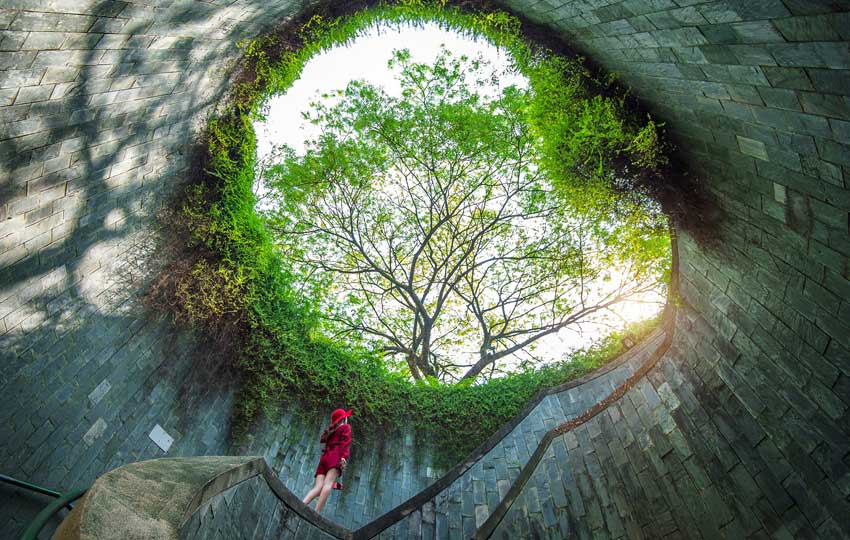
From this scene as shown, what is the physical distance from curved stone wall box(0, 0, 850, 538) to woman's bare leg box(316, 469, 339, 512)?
64.7 inches

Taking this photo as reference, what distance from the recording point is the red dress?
5168 millimetres

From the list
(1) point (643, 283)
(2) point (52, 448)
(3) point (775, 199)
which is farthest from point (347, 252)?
(3) point (775, 199)

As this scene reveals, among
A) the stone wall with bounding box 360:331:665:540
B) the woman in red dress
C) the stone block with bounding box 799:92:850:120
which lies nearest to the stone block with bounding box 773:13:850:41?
the stone block with bounding box 799:92:850:120

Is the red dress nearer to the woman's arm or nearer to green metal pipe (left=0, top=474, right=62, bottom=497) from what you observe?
the woman's arm

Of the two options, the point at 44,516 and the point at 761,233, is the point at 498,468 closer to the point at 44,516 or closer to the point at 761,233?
the point at 761,233

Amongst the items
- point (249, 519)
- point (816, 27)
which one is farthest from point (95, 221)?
point (816, 27)

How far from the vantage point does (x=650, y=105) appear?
13.7 ft

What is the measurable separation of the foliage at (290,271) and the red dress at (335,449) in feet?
4.96

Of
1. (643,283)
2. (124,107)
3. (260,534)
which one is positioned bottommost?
(260,534)

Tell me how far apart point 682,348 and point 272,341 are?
5116mm

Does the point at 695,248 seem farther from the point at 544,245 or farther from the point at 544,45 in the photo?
the point at 544,245

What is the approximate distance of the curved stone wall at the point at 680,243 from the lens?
2.70 m

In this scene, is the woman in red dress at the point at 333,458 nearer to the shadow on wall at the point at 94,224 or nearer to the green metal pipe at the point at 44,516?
the shadow on wall at the point at 94,224

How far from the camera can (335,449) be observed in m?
5.21
